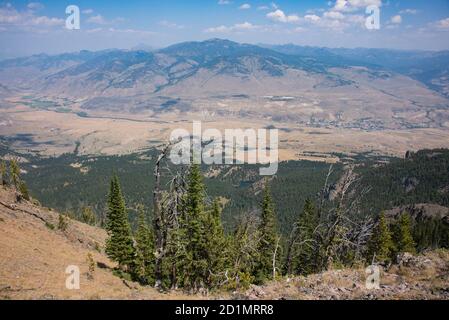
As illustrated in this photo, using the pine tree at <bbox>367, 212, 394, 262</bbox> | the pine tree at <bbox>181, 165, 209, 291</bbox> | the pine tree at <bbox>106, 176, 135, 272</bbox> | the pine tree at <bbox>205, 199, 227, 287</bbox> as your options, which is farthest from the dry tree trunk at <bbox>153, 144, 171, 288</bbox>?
the pine tree at <bbox>367, 212, 394, 262</bbox>

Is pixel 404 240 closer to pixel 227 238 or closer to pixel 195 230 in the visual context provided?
pixel 227 238

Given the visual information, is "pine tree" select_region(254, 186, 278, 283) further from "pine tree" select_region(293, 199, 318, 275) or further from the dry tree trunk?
the dry tree trunk

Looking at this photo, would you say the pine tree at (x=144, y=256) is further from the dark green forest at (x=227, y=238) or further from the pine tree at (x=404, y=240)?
the pine tree at (x=404, y=240)

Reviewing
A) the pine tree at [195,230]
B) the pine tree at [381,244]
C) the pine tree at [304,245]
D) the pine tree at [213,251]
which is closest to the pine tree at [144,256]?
the pine tree at [195,230]

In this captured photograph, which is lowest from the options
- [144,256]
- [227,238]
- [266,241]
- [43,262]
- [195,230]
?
[144,256]

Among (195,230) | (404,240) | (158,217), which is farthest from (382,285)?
(404,240)
